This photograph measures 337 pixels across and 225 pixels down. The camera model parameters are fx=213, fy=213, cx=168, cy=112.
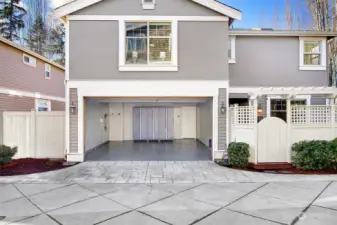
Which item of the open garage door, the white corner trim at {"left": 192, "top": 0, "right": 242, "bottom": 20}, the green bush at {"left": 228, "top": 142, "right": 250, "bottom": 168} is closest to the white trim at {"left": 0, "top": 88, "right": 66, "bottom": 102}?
the open garage door

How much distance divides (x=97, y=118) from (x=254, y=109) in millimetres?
7965

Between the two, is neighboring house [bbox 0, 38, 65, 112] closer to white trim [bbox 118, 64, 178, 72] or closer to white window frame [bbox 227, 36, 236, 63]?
white trim [bbox 118, 64, 178, 72]

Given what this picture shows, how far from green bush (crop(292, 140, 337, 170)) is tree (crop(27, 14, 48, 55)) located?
77.1 feet

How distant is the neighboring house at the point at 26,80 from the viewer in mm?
9961

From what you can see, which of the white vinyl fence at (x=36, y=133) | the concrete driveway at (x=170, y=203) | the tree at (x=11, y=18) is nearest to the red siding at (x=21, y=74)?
the white vinyl fence at (x=36, y=133)

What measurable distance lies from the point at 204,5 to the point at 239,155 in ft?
18.1

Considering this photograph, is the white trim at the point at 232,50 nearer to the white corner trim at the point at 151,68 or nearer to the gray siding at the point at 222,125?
the gray siding at the point at 222,125

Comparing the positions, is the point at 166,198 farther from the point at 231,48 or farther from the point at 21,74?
the point at 21,74

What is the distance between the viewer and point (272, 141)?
7395 millimetres

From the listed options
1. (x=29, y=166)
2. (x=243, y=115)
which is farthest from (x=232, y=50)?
(x=29, y=166)

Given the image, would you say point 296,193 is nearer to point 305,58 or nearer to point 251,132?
point 251,132

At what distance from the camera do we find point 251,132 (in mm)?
7434

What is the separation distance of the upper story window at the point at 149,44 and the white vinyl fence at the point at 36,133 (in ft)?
11.9

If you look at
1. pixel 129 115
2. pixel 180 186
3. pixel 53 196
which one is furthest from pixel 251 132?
pixel 129 115
